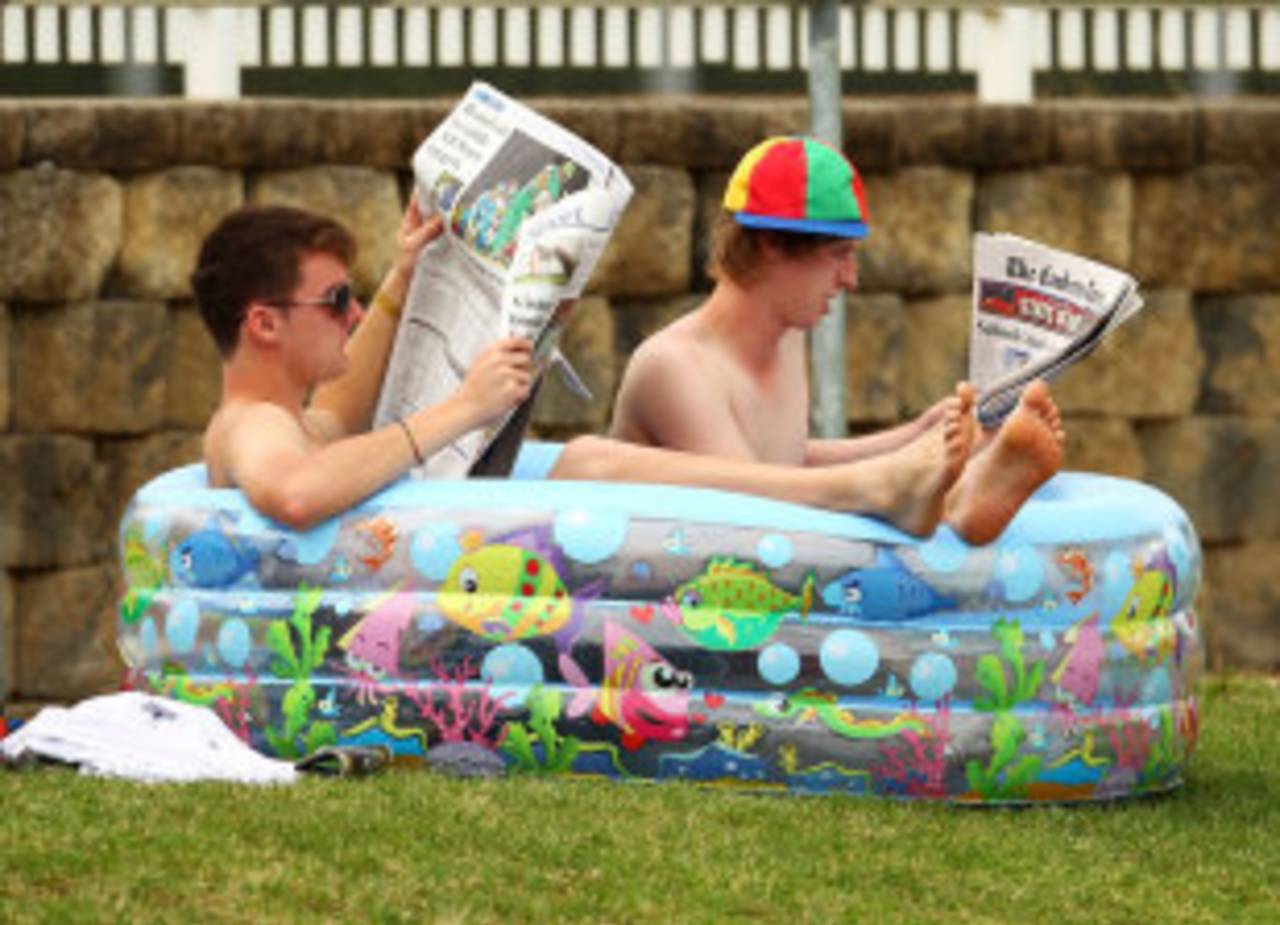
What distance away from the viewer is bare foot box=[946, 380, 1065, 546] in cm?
534

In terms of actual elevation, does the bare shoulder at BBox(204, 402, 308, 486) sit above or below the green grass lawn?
above

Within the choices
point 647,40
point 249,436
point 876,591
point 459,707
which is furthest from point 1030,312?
point 647,40

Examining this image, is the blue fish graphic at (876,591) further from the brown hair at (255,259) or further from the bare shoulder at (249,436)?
the brown hair at (255,259)

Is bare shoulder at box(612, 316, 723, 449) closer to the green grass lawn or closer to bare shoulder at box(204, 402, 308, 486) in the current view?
bare shoulder at box(204, 402, 308, 486)

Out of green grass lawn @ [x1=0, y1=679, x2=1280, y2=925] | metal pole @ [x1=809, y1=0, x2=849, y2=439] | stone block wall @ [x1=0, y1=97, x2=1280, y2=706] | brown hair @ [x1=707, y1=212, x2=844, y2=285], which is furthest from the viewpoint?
stone block wall @ [x1=0, y1=97, x2=1280, y2=706]

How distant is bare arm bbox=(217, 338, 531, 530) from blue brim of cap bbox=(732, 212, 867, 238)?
1.67 ft

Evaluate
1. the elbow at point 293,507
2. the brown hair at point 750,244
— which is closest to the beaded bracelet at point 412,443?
the elbow at point 293,507

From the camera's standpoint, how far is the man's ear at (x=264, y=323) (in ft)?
18.6

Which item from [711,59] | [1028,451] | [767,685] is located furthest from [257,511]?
[711,59]

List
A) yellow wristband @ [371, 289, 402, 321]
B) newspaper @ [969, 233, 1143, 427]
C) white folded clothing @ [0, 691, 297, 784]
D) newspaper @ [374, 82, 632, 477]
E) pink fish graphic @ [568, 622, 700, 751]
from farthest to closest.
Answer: yellow wristband @ [371, 289, 402, 321] < newspaper @ [969, 233, 1143, 427] < newspaper @ [374, 82, 632, 477] < pink fish graphic @ [568, 622, 700, 751] < white folded clothing @ [0, 691, 297, 784]

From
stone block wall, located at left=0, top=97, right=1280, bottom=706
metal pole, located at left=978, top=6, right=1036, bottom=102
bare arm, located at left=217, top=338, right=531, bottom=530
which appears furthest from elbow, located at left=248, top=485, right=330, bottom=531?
metal pole, located at left=978, top=6, right=1036, bottom=102

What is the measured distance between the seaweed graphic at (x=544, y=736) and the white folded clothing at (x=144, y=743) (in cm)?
38

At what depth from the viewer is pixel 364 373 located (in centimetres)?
599

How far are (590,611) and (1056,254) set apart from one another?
1056mm
